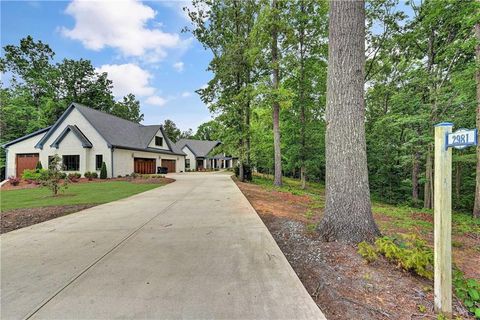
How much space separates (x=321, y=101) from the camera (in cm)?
1666

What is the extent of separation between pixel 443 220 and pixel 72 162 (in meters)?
23.1

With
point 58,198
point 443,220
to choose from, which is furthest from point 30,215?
point 443,220

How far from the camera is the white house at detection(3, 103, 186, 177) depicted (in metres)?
18.6

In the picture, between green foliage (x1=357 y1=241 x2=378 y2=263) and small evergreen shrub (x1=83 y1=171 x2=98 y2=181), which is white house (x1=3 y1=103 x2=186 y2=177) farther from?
green foliage (x1=357 y1=241 x2=378 y2=263)

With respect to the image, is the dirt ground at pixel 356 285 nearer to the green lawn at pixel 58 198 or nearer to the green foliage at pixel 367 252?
the green foliage at pixel 367 252

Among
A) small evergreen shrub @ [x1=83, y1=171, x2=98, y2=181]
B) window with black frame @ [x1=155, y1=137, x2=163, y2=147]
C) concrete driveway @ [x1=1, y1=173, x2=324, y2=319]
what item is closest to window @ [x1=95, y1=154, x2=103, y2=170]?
small evergreen shrub @ [x1=83, y1=171, x2=98, y2=181]

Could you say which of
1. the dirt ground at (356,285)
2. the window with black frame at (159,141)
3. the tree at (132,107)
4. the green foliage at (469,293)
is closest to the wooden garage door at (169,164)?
the window with black frame at (159,141)

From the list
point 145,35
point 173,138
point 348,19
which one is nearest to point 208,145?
point 173,138

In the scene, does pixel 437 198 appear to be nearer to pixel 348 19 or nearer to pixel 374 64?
pixel 348 19

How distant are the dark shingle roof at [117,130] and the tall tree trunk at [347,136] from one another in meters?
19.1

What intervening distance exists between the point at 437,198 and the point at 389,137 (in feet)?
62.0

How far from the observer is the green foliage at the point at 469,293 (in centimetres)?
221

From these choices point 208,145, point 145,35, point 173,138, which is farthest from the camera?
point 173,138

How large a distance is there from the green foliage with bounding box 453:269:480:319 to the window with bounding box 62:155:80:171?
22.7m
